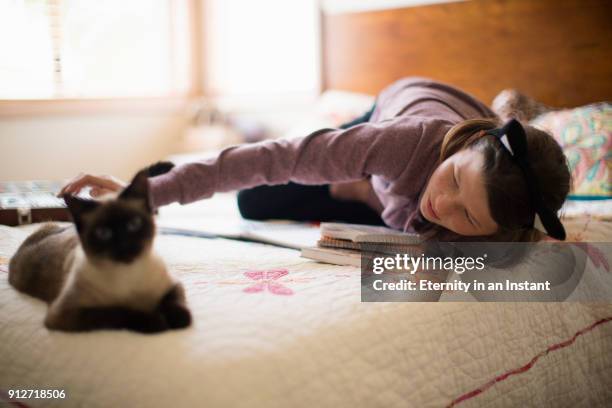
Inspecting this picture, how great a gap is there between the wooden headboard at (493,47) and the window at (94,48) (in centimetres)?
125

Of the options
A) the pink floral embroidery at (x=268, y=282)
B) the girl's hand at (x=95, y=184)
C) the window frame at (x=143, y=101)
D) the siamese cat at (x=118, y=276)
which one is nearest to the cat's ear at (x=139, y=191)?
the siamese cat at (x=118, y=276)

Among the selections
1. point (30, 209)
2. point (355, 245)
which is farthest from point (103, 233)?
point (30, 209)

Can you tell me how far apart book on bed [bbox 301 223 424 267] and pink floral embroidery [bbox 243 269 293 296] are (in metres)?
0.13

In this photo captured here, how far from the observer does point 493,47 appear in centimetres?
223

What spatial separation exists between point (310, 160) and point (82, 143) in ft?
6.62

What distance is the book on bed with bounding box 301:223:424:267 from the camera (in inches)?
49.4

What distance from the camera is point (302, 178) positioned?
1385 mm

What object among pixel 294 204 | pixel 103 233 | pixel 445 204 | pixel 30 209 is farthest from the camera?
pixel 294 204

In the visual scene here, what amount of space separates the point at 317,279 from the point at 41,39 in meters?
2.32

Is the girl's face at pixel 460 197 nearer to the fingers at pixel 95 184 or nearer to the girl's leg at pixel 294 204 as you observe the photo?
the girl's leg at pixel 294 204

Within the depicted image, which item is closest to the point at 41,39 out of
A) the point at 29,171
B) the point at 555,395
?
the point at 29,171

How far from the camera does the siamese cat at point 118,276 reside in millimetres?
793

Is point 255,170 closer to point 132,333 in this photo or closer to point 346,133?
point 346,133

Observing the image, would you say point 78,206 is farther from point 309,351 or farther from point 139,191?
point 309,351
